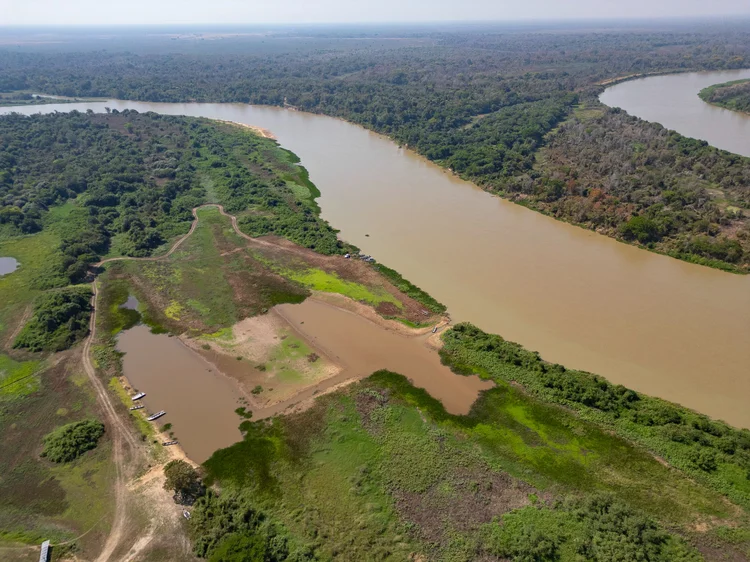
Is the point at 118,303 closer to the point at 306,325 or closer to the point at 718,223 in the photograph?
the point at 306,325

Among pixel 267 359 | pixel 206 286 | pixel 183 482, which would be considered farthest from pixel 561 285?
pixel 183 482

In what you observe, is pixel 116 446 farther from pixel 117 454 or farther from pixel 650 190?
pixel 650 190

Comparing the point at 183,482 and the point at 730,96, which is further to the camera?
the point at 730,96

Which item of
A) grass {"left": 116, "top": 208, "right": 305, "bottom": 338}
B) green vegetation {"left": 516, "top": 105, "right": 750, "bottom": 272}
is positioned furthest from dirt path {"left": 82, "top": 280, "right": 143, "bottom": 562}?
green vegetation {"left": 516, "top": 105, "right": 750, "bottom": 272}

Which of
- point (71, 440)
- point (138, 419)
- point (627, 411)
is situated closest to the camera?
point (71, 440)

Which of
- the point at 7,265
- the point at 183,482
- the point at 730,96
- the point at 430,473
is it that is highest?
the point at 7,265

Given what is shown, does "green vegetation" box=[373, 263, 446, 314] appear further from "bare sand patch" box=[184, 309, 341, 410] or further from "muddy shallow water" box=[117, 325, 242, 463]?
"muddy shallow water" box=[117, 325, 242, 463]
